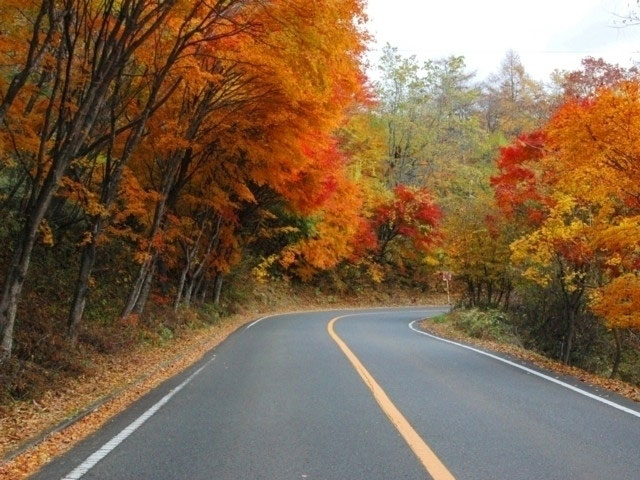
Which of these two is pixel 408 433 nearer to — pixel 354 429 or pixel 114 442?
pixel 354 429

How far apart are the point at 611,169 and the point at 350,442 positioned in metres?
7.40

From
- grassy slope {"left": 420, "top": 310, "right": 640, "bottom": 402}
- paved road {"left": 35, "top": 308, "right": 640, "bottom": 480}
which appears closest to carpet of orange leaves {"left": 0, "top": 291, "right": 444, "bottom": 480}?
paved road {"left": 35, "top": 308, "right": 640, "bottom": 480}

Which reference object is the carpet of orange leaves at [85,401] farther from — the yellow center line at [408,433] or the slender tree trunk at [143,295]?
the yellow center line at [408,433]

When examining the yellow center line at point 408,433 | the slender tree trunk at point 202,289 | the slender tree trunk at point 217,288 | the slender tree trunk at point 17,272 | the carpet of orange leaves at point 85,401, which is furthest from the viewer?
the slender tree trunk at point 217,288

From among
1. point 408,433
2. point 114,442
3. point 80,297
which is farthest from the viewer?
point 80,297

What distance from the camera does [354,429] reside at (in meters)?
6.25

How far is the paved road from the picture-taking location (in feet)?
16.3

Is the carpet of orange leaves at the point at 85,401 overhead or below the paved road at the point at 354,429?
below

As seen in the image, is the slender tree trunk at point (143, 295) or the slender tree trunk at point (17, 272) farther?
the slender tree trunk at point (143, 295)

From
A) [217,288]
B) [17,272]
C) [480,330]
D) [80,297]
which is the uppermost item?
[17,272]

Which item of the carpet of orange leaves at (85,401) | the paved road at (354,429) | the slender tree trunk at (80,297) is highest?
the slender tree trunk at (80,297)

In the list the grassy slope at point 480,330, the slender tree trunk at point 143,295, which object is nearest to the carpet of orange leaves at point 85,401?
the slender tree trunk at point 143,295

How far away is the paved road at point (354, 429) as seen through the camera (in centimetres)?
497

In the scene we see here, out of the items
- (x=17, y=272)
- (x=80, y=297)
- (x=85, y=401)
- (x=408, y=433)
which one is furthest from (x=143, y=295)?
(x=408, y=433)
